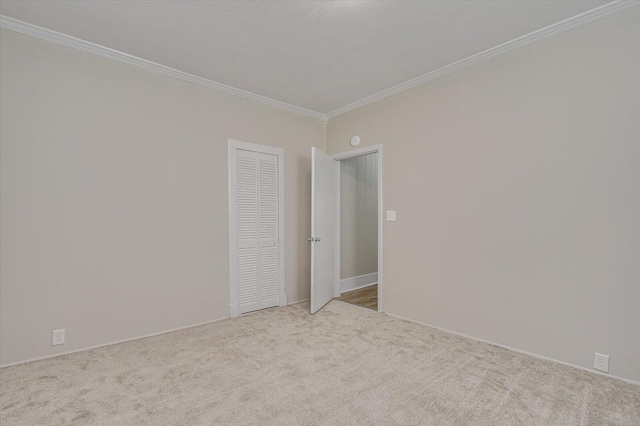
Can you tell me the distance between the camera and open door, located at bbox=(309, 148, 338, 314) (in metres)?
3.70

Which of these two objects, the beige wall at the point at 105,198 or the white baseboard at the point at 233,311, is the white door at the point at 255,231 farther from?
the beige wall at the point at 105,198

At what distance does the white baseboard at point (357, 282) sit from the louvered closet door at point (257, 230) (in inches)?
47.7

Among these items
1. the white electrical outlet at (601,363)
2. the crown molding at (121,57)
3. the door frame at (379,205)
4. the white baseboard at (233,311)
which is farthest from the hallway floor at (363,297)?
the crown molding at (121,57)

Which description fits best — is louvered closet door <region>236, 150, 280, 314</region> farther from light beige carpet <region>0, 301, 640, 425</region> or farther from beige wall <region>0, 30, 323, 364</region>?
light beige carpet <region>0, 301, 640, 425</region>

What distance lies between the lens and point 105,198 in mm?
2795

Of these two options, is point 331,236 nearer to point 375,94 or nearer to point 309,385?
point 375,94

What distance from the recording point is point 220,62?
2.98 m

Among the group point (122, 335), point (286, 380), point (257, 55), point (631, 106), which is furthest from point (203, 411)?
point (631, 106)

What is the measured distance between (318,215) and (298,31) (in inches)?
80.3

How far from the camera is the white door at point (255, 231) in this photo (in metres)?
3.65

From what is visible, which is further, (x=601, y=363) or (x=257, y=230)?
(x=257, y=230)

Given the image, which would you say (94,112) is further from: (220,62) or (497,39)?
(497,39)

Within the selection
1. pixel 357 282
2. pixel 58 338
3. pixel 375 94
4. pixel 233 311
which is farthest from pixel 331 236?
pixel 58 338

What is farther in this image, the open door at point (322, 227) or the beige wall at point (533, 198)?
the open door at point (322, 227)
